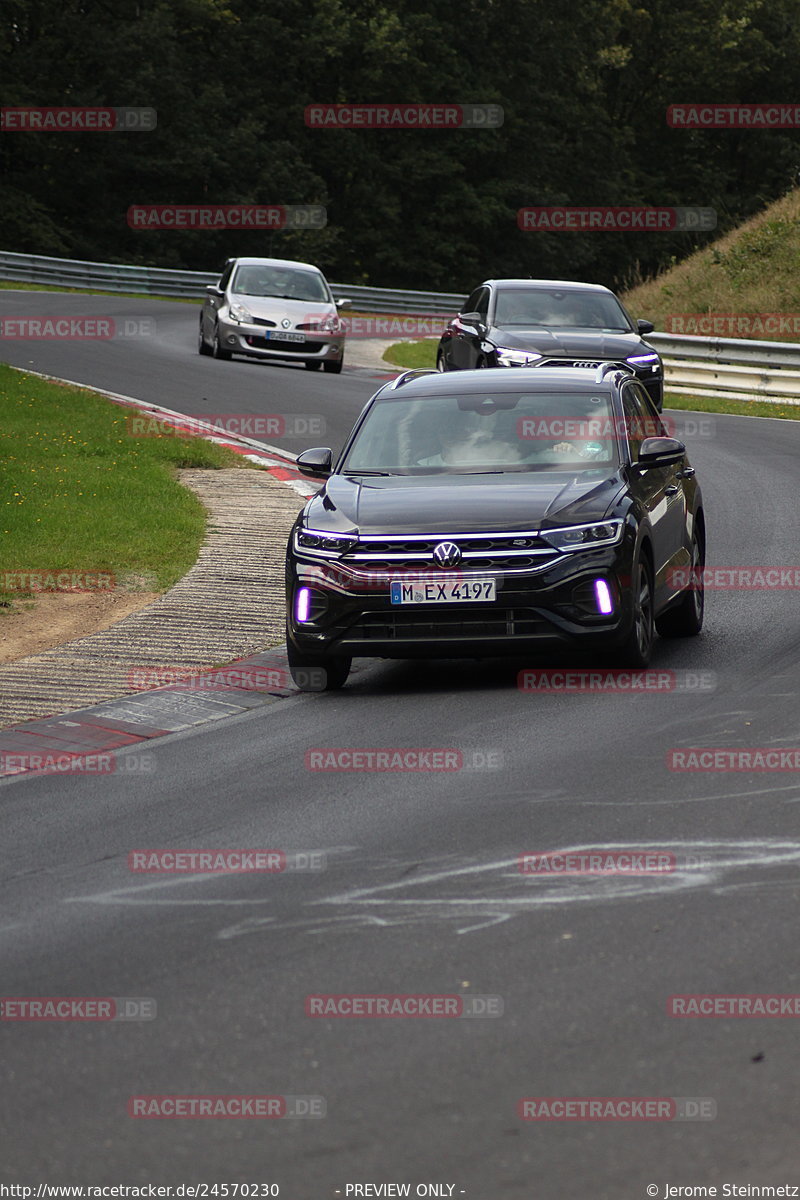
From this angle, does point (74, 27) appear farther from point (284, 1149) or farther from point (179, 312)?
point (284, 1149)

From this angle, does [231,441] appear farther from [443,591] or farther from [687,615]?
[443,591]

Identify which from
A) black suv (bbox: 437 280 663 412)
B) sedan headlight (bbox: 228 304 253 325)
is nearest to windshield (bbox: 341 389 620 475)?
black suv (bbox: 437 280 663 412)

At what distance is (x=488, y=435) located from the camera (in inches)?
426

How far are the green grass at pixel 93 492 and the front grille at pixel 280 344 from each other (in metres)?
6.79

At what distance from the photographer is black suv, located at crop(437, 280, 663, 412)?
20.8 m

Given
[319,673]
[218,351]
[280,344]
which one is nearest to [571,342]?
[280,344]

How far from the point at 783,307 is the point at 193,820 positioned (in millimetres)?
30735

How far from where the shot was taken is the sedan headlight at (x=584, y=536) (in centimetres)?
962

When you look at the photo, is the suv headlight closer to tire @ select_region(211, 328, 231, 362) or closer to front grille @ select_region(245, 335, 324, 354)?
front grille @ select_region(245, 335, 324, 354)

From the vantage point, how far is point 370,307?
49156 mm

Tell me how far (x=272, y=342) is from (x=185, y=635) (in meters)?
19.3

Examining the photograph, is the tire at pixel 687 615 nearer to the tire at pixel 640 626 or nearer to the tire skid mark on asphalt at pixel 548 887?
the tire at pixel 640 626

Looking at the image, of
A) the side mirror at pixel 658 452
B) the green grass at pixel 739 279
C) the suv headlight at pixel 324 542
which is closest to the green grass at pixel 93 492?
the suv headlight at pixel 324 542

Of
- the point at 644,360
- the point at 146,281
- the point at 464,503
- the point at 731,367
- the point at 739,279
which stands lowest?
the point at 146,281
